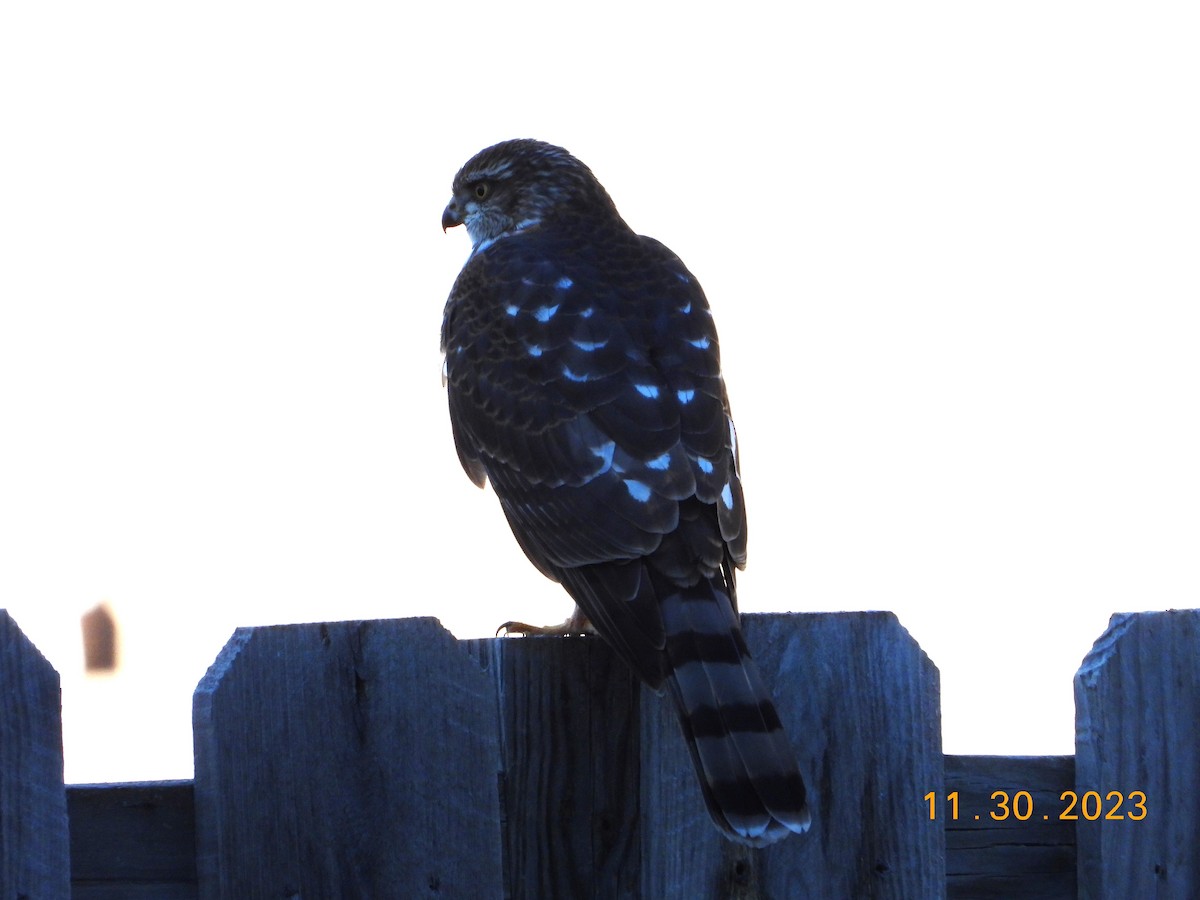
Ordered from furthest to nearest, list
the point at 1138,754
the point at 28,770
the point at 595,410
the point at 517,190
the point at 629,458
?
the point at 517,190, the point at 595,410, the point at 629,458, the point at 1138,754, the point at 28,770

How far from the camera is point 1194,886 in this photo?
2354mm

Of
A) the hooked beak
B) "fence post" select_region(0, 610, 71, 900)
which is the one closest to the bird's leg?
"fence post" select_region(0, 610, 71, 900)

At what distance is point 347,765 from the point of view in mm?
2150

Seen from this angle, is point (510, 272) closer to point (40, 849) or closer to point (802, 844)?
point (802, 844)

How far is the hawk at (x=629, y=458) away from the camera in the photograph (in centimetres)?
224

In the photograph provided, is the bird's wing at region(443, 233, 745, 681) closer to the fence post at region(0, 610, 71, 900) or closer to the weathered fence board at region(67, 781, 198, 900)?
A: the weathered fence board at region(67, 781, 198, 900)

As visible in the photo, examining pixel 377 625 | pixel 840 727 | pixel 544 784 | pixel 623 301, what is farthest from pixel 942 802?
pixel 623 301

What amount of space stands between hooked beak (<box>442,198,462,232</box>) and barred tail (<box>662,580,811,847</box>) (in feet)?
8.76

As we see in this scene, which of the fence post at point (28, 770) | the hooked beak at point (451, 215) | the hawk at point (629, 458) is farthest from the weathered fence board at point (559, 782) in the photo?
the hooked beak at point (451, 215)

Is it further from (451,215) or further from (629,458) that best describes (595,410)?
(451,215)

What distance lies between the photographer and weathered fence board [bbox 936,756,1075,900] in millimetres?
2322

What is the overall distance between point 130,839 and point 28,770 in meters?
0.20

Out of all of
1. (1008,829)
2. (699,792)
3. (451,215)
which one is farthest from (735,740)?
(451,215)

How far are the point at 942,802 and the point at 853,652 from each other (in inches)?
10.8
